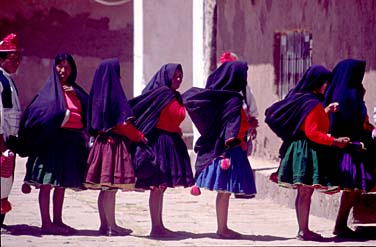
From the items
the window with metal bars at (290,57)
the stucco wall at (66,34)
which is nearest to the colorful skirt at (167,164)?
the window with metal bars at (290,57)

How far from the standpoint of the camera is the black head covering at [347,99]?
368 inches

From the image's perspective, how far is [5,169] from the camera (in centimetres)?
858

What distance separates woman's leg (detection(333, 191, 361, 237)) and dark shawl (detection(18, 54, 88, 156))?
8.19 feet

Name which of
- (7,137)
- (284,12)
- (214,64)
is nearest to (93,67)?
(214,64)

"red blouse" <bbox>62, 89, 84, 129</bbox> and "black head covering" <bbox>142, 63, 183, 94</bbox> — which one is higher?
"black head covering" <bbox>142, 63, 183, 94</bbox>

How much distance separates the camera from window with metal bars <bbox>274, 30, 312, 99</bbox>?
13.2 metres

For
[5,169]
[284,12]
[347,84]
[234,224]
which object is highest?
[284,12]

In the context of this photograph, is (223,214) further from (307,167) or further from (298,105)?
(298,105)

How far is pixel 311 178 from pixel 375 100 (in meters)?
2.35

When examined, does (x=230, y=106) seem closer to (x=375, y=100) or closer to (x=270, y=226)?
(x=270, y=226)

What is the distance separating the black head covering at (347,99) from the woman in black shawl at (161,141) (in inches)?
54.1

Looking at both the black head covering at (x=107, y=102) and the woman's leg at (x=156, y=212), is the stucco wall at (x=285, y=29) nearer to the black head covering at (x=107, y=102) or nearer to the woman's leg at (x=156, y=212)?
the woman's leg at (x=156, y=212)

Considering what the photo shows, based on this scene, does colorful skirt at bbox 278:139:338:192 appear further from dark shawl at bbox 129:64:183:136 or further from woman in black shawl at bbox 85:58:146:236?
woman in black shawl at bbox 85:58:146:236

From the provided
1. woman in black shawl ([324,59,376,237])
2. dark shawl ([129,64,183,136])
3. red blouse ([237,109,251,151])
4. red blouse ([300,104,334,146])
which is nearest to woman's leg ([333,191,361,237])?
woman in black shawl ([324,59,376,237])
